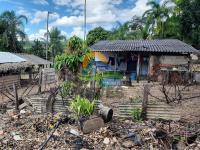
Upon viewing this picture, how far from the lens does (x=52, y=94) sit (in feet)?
32.3

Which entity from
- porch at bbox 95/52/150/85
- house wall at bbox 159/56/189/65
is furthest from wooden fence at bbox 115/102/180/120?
house wall at bbox 159/56/189/65

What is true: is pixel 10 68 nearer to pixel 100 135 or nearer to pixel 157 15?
pixel 100 135

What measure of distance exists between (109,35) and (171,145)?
120 feet

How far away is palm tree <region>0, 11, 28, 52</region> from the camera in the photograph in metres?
36.5

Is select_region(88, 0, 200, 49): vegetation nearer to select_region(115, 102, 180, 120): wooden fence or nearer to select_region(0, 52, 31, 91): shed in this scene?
select_region(0, 52, 31, 91): shed

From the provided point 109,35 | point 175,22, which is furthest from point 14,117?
point 109,35

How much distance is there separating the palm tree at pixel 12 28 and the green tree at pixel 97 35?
32.1 feet

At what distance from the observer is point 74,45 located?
49.3 feet

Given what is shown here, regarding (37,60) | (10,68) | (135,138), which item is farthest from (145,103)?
(37,60)

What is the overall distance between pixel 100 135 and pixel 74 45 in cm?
806

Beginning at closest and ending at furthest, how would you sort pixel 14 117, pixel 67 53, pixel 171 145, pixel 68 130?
pixel 171 145 → pixel 68 130 → pixel 14 117 → pixel 67 53

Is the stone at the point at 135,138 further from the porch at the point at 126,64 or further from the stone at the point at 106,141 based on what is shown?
the porch at the point at 126,64

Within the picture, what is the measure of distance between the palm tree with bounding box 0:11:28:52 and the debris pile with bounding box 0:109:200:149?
2958 centimetres

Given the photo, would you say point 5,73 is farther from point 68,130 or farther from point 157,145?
point 157,145
